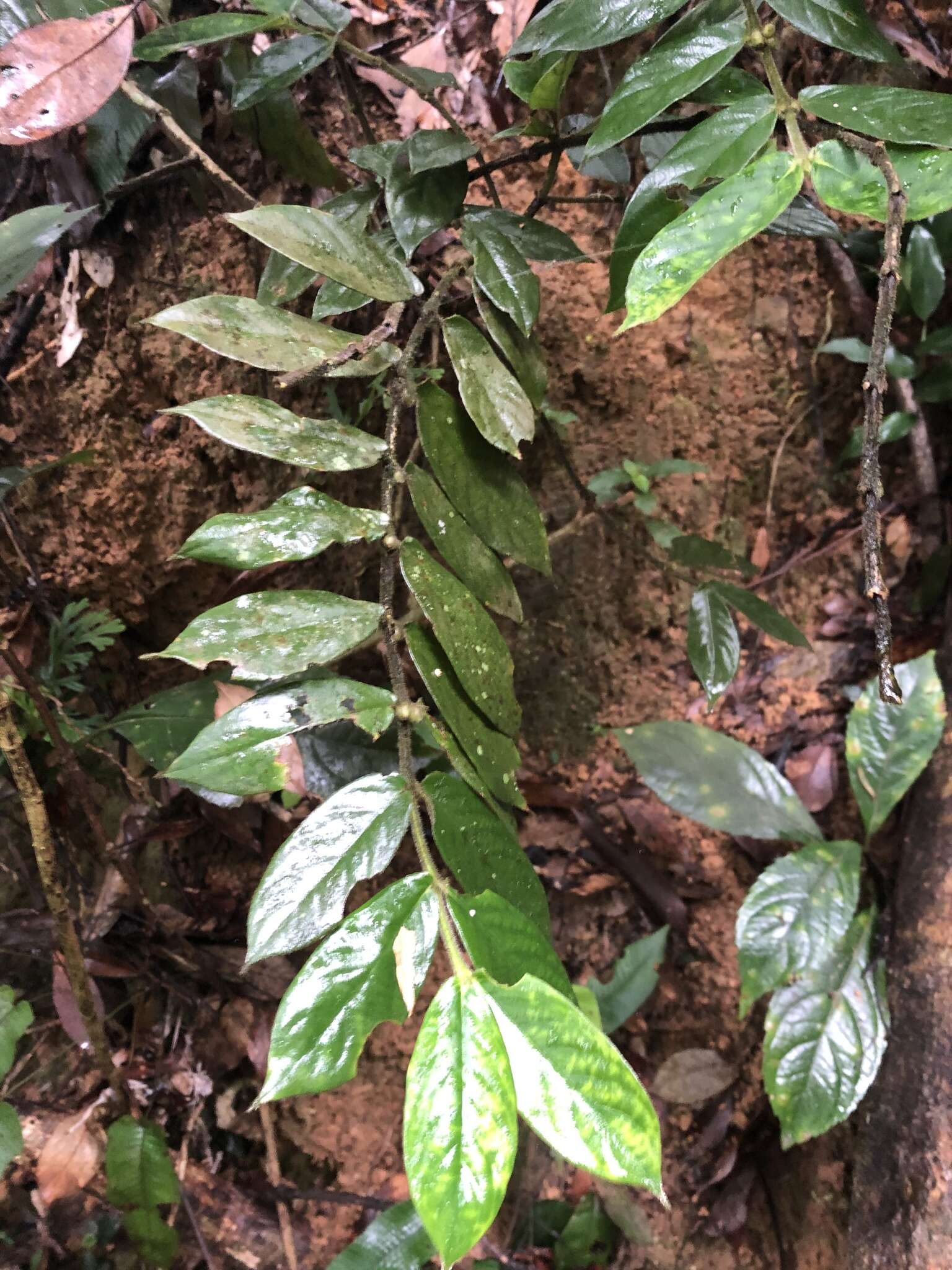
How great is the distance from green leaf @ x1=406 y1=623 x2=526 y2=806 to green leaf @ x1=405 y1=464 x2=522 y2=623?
0.35 ft

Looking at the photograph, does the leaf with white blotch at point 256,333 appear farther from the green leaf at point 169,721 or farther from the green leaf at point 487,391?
the green leaf at point 169,721

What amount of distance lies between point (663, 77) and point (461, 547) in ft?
1.36

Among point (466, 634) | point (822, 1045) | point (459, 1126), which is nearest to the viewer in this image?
point (459, 1126)

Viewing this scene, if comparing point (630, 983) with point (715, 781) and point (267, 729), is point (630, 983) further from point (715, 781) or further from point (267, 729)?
point (267, 729)

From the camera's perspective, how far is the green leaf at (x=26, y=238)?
28.5 inches

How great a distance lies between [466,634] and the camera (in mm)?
653

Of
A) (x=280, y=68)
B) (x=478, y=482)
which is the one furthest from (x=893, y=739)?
(x=280, y=68)

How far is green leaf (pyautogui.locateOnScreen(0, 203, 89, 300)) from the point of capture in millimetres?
725

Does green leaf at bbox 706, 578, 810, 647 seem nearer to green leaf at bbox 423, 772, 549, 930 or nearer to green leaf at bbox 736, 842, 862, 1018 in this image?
green leaf at bbox 736, 842, 862, 1018

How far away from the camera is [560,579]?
4.53ft

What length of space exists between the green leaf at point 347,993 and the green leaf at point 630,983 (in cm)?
86

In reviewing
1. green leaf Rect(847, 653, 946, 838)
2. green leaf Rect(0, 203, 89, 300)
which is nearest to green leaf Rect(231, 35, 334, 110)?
green leaf Rect(0, 203, 89, 300)

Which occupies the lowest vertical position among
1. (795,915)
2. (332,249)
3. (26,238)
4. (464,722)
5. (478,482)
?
(795,915)

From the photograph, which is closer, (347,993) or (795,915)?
(347,993)
